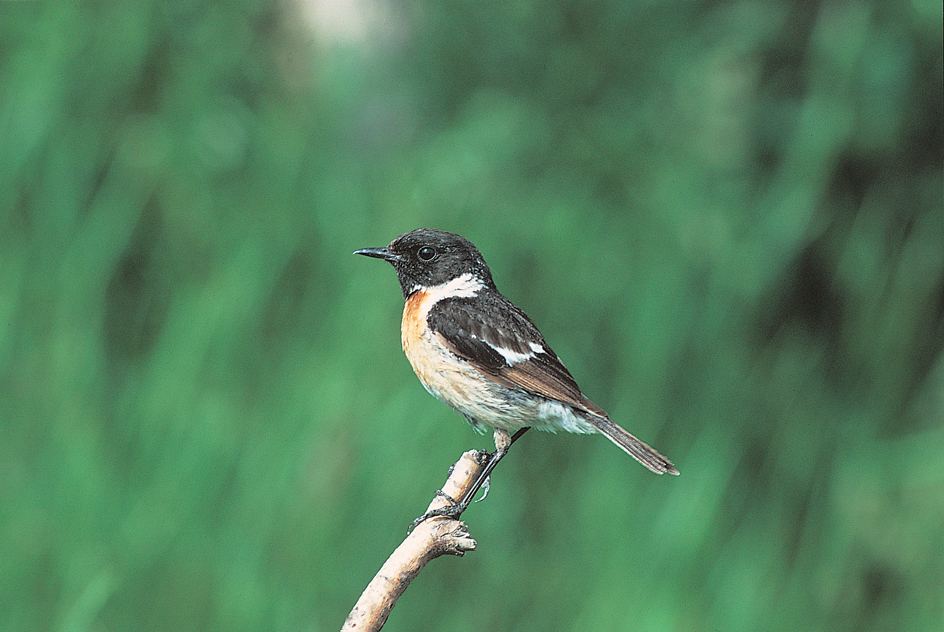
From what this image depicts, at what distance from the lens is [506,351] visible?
2.33 meters

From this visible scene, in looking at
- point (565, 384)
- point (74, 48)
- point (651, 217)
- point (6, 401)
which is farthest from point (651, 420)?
point (74, 48)

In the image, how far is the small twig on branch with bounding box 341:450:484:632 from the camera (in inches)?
44.4

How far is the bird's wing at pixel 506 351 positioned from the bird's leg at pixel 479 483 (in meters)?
0.14

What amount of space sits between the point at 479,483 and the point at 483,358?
1.61ft

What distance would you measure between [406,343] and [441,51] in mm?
3073

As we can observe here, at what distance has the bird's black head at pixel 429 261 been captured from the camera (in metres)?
2.38

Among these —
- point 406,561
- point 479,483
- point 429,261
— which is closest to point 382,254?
point 429,261

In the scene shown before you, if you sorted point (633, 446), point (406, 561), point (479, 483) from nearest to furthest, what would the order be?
point (406, 561) → point (479, 483) → point (633, 446)

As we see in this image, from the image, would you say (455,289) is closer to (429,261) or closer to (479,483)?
(429,261)

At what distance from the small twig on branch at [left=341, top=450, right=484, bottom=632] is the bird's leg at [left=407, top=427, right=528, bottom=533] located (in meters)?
0.03

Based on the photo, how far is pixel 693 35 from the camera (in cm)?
489

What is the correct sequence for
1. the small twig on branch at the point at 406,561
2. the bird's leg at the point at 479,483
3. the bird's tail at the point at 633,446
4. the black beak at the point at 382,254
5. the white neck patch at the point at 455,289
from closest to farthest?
1. the small twig on branch at the point at 406,561
2. the bird's leg at the point at 479,483
3. the bird's tail at the point at 633,446
4. the black beak at the point at 382,254
5. the white neck patch at the point at 455,289

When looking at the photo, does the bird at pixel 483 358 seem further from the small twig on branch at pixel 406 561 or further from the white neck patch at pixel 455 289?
the small twig on branch at pixel 406 561

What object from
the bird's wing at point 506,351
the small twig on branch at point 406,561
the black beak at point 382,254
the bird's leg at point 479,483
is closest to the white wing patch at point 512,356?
the bird's wing at point 506,351
